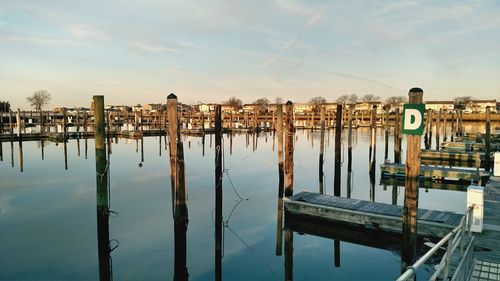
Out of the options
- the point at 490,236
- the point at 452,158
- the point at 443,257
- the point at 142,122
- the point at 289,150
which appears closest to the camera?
the point at 443,257

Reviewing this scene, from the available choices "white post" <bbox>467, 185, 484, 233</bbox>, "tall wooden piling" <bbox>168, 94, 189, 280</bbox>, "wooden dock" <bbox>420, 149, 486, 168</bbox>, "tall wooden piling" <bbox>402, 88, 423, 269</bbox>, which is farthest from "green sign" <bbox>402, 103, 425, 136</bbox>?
"wooden dock" <bbox>420, 149, 486, 168</bbox>

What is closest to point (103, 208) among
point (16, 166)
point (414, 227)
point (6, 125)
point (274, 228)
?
point (274, 228)

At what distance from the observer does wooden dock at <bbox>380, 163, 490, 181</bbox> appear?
909 inches

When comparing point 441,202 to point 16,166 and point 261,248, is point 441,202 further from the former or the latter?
point 16,166

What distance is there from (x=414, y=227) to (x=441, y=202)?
516 inches

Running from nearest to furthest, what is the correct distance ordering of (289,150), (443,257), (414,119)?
1. (443,257)
2. (414,119)
3. (289,150)

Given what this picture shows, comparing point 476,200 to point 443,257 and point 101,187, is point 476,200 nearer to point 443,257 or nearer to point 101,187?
point 443,257

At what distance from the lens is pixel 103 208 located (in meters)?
10.9

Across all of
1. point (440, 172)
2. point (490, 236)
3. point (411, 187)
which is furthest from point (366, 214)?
point (440, 172)

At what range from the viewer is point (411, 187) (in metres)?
8.13

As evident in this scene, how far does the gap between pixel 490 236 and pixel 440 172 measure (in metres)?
15.1

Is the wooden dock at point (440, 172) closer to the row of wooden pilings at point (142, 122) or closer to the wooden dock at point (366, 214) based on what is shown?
the row of wooden pilings at point (142, 122)

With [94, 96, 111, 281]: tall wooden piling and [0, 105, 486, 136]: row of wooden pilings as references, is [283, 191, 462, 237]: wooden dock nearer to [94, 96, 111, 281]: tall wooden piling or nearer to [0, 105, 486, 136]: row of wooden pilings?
[94, 96, 111, 281]: tall wooden piling

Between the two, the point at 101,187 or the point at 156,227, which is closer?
the point at 101,187
